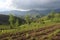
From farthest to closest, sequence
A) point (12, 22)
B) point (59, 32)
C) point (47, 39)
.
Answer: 1. point (12, 22)
2. point (59, 32)
3. point (47, 39)

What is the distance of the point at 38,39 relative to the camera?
29359 millimetres

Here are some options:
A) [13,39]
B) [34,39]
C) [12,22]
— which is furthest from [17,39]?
[12,22]

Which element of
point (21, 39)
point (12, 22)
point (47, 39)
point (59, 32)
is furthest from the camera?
point (12, 22)

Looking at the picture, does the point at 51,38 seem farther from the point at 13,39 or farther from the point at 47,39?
the point at 13,39

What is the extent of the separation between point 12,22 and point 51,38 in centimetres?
9485

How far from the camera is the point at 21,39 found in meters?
31.0

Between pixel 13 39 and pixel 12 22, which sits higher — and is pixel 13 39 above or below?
above

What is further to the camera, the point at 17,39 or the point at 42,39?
the point at 17,39

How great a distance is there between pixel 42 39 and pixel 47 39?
3.00 ft

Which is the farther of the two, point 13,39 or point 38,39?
point 13,39

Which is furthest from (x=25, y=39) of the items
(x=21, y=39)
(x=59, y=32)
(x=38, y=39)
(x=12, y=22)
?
(x=12, y=22)

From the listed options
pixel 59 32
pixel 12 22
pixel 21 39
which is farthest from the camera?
pixel 12 22

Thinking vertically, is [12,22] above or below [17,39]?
below

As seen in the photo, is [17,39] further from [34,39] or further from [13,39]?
[34,39]
